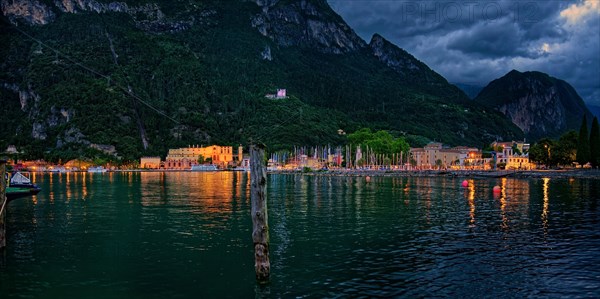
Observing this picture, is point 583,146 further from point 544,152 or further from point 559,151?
point 544,152

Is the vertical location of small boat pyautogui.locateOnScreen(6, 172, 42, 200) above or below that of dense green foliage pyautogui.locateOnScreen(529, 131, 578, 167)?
below

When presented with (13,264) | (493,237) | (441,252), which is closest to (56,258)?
(13,264)

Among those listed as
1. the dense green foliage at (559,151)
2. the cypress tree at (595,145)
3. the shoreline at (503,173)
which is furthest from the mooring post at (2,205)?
the dense green foliage at (559,151)

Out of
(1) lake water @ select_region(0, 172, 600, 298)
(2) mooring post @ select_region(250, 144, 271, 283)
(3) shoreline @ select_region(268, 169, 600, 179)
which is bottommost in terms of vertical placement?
(3) shoreline @ select_region(268, 169, 600, 179)

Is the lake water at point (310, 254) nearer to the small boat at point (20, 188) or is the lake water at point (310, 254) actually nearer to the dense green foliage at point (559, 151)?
the small boat at point (20, 188)

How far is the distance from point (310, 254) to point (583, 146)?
5009 inches

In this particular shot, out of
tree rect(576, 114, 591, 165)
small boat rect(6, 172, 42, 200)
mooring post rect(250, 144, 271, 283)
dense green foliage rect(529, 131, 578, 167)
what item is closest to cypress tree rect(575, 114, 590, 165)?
tree rect(576, 114, 591, 165)

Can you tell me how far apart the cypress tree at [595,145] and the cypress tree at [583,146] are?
3.04 feet

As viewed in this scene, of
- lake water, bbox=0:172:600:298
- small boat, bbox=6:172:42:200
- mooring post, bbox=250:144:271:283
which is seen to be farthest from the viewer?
small boat, bbox=6:172:42:200

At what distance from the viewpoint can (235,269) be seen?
23094mm

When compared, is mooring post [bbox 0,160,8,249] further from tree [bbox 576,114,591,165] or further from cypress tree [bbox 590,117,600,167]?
cypress tree [bbox 590,117,600,167]

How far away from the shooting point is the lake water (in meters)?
20.0

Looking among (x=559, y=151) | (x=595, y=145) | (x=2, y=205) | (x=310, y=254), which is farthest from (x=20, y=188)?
(x=559, y=151)

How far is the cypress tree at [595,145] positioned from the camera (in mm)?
126312
